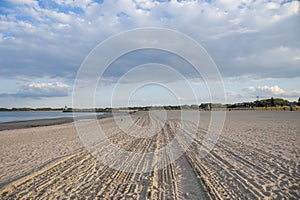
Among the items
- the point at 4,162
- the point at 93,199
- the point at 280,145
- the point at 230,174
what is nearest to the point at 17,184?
the point at 93,199

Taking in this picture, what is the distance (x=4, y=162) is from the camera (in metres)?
9.16

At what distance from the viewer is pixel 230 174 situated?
6.37m

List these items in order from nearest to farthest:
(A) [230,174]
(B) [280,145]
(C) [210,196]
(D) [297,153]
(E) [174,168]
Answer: (C) [210,196] < (A) [230,174] < (E) [174,168] < (D) [297,153] < (B) [280,145]

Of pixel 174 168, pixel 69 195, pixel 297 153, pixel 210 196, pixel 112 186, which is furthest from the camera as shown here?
pixel 297 153

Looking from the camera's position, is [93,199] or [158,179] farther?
[158,179]

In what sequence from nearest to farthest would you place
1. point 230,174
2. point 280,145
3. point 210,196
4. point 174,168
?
1. point 210,196
2. point 230,174
3. point 174,168
4. point 280,145

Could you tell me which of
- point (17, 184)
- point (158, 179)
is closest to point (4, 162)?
point (17, 184)

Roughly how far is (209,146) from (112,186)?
239 inches

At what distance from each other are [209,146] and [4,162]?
864cm

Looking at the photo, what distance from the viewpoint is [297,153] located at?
861 centimetres

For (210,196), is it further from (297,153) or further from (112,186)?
(297,153)

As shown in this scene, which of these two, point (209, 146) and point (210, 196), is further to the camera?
point (209, 146)

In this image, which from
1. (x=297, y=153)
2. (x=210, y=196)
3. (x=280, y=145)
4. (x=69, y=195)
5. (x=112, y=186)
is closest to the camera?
(x=210, y=196)

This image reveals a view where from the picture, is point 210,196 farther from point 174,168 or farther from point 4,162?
point 4,162
